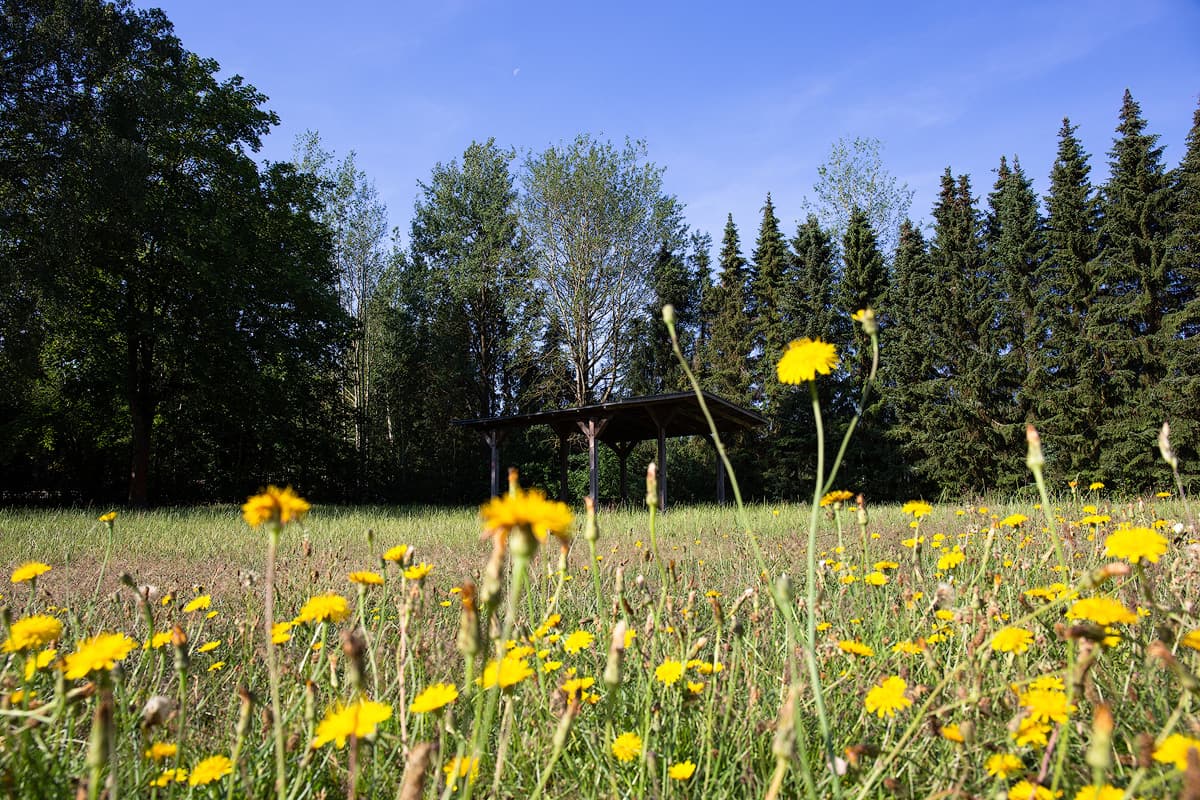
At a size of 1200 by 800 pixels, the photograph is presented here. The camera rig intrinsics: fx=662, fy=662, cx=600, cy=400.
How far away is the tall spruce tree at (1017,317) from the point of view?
58.1ft

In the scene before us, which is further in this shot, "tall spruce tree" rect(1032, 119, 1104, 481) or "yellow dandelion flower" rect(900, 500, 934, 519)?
"tall spruce tree" rect(1032, 119, 1104, 481)

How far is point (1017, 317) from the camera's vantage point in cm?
1834

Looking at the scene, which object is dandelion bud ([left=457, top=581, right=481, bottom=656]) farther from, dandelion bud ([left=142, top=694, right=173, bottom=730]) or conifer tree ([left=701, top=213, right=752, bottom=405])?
conifer tree ([left=701, top=213, right=752, bottom=405])

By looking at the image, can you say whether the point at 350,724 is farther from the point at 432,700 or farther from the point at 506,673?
the point at 506,673

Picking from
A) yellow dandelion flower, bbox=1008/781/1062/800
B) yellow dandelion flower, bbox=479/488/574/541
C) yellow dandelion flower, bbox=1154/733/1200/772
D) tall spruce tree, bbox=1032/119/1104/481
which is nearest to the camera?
yellow dandelion flower, bbox=479/488/574/541

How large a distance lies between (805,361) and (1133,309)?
19.3m

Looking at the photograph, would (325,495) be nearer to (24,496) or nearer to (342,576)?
(24,496)

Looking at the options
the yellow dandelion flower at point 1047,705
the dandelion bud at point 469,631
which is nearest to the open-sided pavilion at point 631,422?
the yellow dandelion flower at point 1047,705

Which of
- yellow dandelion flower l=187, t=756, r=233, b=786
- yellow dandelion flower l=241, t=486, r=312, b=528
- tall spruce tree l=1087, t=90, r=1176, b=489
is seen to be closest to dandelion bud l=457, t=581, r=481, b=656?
yellow dandelion flower l=241, t=486, r=312, b=528

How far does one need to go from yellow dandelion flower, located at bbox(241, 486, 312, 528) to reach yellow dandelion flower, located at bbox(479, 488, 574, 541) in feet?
0.90

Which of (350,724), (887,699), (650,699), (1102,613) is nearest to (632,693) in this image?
(650,699)

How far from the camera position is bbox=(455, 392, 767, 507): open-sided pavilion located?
12.9 metres

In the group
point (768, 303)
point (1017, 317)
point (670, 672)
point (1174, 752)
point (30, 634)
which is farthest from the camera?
point (768, 303)

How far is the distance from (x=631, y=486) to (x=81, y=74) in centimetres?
1814
